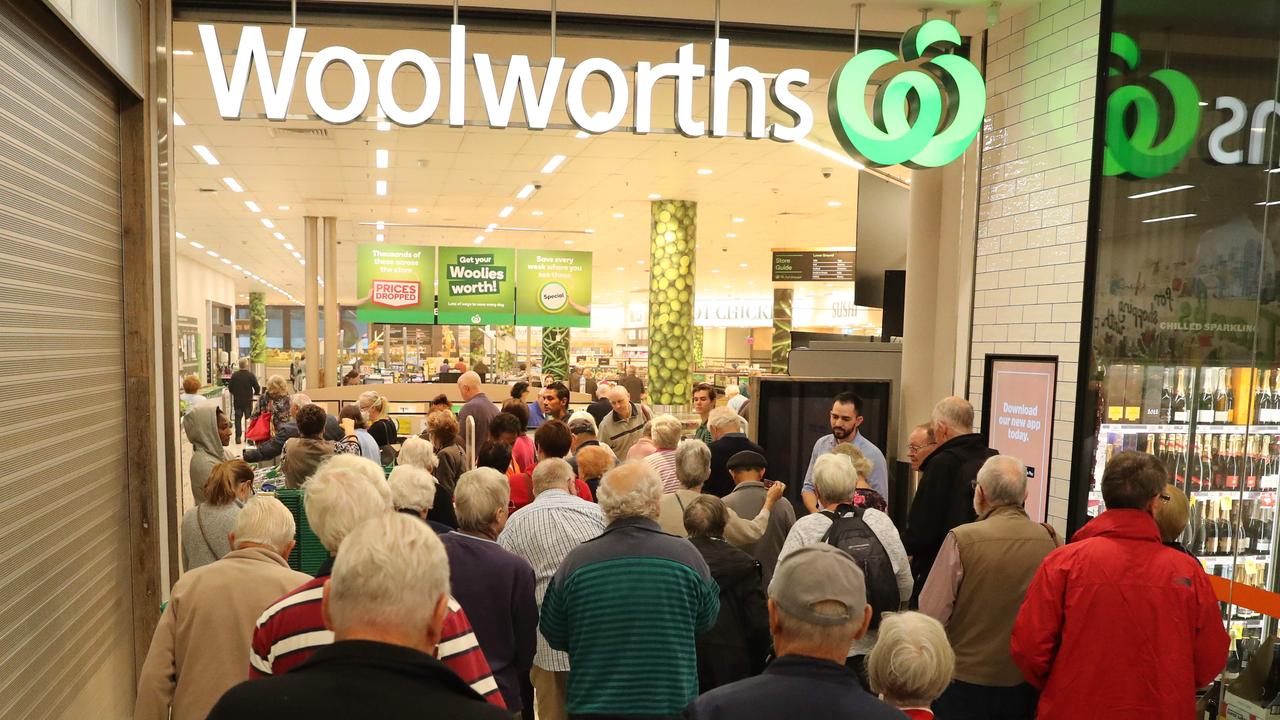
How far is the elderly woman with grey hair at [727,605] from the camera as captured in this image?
122 inches

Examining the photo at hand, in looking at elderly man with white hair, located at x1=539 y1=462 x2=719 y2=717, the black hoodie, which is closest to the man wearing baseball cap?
elderly man with white hair, located at x1=539 y1=462 x2=719 y2=717

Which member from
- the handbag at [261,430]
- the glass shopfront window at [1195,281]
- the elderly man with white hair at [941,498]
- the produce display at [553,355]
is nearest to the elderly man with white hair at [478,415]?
the handbag at [261,430]

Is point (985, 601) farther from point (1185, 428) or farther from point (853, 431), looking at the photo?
point (853, 431)

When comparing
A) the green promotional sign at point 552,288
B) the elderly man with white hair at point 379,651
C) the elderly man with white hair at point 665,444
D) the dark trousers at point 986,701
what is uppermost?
the green promotional sign at point 552,288

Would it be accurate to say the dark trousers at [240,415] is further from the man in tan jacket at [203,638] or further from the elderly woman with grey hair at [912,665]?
the elderly woman with grey hair at [912,665]

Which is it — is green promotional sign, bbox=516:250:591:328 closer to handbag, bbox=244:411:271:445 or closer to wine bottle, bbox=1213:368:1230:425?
handbag, bbox=244:411:271:445

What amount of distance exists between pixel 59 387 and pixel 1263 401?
15.6ft

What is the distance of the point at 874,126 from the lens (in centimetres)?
477

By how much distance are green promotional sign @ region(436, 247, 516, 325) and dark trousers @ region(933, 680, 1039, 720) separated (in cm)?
1071

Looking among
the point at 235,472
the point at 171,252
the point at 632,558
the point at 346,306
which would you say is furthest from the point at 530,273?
the point at 346,306

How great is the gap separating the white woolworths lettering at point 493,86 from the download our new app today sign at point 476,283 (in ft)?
28.1

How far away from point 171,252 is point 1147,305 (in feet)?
16.2

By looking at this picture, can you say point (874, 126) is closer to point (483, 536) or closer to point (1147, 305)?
point (1147, 305)

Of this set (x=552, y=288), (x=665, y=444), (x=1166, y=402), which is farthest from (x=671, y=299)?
(x=1166, y=402)
